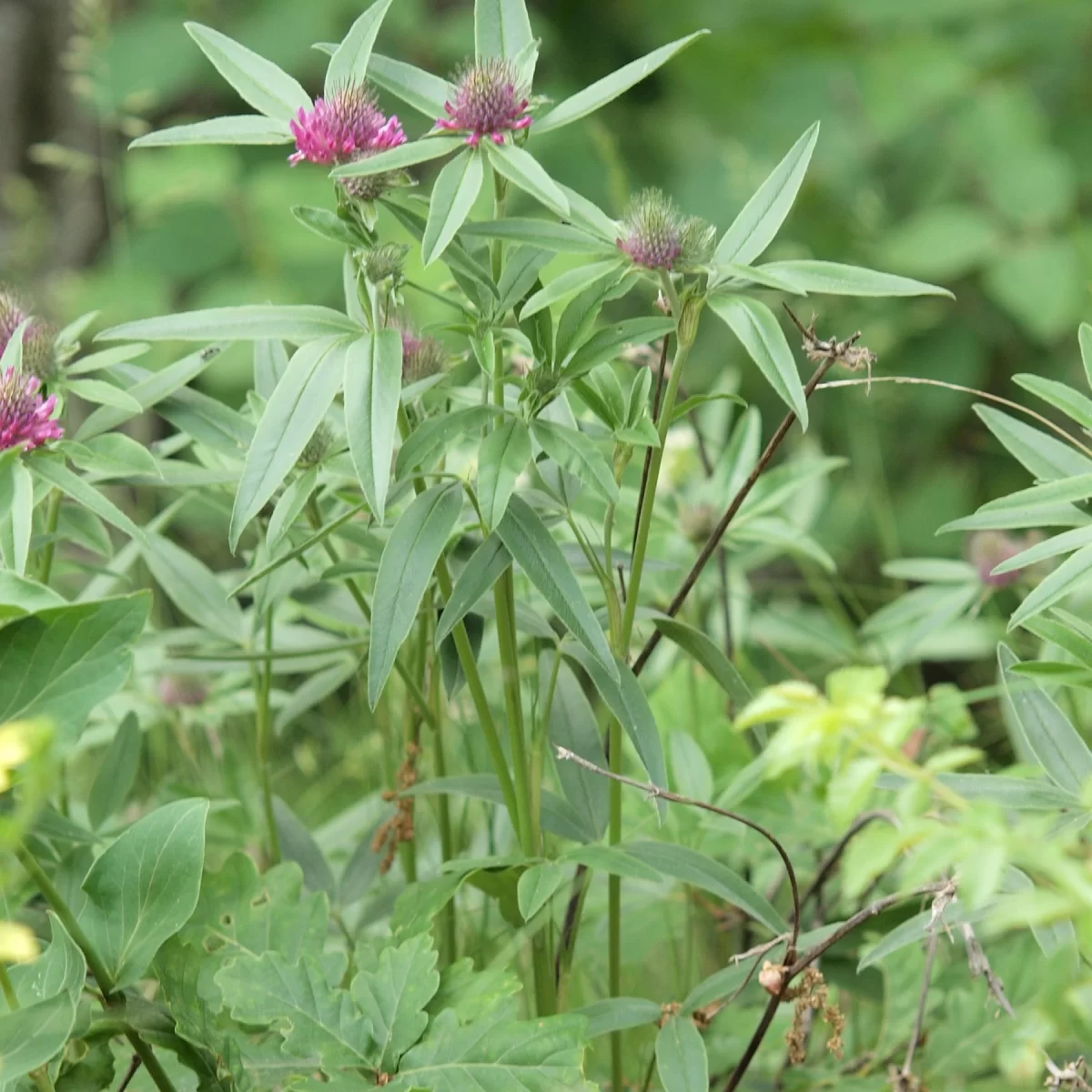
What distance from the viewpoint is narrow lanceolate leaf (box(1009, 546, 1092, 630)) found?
0.63 meters

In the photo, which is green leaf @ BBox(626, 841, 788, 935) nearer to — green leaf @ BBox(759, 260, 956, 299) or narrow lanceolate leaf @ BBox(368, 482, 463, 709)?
narrow lanceolate leaf @ BBox(368, 482, 463, 709)

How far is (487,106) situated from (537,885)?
37 centimetres

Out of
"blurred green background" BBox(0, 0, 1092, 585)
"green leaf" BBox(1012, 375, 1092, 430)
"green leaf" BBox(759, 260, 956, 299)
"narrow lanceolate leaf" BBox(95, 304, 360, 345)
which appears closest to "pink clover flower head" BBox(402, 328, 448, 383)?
"narrow lanceolate leaf" BBox(95, 304, 360, 345)

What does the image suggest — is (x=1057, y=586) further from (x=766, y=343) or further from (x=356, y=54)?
(x=356, y=54)

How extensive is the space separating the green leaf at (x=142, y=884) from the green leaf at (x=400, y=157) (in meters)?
0.31

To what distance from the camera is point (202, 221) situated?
8.84ft

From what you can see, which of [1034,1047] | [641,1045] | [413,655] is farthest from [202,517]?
[1034,1047]

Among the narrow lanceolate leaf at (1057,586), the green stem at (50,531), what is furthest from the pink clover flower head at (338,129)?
the narrow lanceolate leaf at (1057,586)

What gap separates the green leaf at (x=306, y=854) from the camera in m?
0.94

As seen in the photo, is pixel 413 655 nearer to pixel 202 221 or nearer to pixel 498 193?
pixel 498 193

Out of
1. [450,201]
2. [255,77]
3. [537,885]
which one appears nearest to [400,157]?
[450,201]

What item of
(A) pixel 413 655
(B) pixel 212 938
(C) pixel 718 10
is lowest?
(B) pixel 212 938

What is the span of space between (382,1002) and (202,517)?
0.94m

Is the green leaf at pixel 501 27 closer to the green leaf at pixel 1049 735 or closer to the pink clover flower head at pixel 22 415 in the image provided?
the pink clover flower head at pixel 22 415
